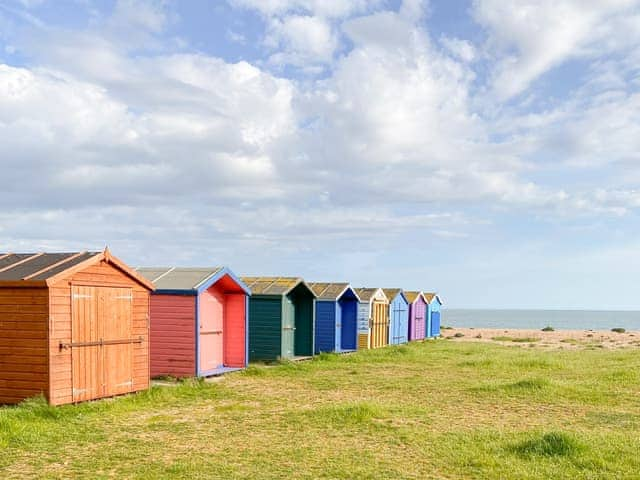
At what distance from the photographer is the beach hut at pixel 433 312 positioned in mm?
45156

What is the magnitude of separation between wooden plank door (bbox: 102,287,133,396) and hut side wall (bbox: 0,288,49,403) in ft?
5.23

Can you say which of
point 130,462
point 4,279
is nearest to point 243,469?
point 130,462

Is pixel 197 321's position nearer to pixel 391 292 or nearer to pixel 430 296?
pixel 391 292

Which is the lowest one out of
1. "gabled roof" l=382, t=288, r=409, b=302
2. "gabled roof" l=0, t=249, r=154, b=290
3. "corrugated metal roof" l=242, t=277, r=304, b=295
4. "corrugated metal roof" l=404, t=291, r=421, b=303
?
"corrugated metal roof" l=404, t=291, r=421, b=303

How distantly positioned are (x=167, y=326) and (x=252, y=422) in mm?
7058

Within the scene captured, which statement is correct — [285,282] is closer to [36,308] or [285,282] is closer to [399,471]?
[36,308]

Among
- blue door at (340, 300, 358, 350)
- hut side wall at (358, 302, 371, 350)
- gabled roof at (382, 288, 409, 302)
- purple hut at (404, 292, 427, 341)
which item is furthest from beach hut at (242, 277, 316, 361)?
purple hut at (404, 292, 427, 341)

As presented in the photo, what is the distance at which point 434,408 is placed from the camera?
1465cm

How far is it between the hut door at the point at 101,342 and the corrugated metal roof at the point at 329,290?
13933 mm

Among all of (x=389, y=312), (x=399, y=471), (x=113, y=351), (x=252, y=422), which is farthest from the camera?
(x=389, y=312)

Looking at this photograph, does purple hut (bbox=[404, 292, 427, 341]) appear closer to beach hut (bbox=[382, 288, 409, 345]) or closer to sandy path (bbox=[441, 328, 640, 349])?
beach hut (bbox=[382, 288, 409, 345])

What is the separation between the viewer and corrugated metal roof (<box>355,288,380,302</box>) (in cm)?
3198

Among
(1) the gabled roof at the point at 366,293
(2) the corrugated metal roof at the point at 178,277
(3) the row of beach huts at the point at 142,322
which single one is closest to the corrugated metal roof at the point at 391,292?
(1) the gabled roof at the point at 366,293

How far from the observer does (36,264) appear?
14852 mm
